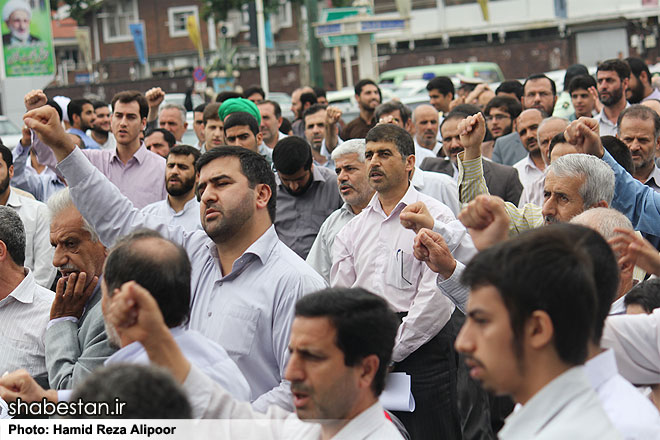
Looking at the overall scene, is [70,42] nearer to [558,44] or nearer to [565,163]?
[558,44]

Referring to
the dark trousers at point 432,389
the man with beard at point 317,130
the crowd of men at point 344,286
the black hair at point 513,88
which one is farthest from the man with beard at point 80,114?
the dark trousers at point 432,389

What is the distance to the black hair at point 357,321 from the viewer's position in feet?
9.52

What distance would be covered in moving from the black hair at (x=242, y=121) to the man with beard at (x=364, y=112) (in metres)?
2.08

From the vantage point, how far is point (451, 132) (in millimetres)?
7684

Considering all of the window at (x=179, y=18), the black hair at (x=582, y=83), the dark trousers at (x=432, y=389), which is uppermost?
the window at (x=179, y=18)

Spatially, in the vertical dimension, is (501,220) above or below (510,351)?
above

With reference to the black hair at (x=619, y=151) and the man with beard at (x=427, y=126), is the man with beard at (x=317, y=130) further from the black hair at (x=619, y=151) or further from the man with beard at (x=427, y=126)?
the black hair at (x=619, y=151)

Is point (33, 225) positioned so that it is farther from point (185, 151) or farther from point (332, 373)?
point (332, 373)

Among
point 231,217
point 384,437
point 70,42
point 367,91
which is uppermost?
point 70,42

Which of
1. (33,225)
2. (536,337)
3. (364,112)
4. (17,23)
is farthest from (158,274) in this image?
(17,23)

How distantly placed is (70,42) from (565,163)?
151 ft

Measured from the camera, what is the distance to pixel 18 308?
15.0ft

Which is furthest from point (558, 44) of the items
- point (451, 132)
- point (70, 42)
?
point (451, 132)

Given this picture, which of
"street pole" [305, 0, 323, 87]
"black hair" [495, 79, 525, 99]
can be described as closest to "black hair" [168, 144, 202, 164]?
"black hair" [495, 79, 525, 99]
